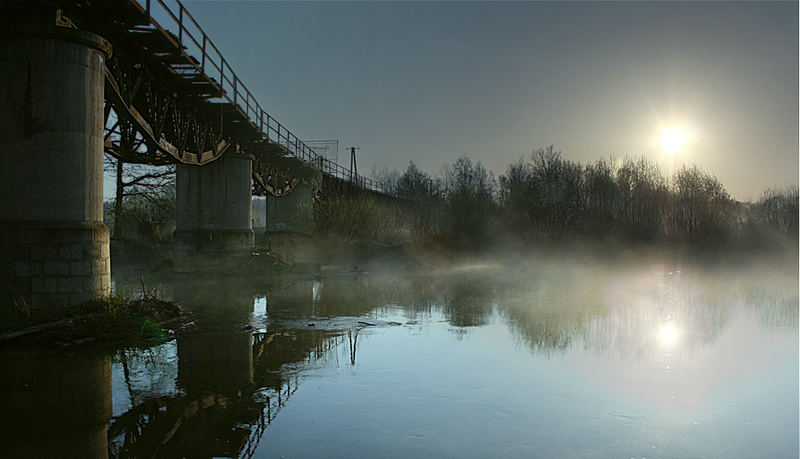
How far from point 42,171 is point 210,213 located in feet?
62.3

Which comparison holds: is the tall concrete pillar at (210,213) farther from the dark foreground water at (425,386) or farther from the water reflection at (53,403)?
the water reflection at (53,403)

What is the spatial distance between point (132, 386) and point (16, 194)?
6644mm

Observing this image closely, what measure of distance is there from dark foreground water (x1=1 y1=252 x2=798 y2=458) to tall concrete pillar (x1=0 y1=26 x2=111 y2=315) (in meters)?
2.64

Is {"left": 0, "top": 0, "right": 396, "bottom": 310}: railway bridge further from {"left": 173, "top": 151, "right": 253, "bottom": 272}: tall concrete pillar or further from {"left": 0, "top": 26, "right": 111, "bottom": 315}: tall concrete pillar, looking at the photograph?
{"left": 173, "top": 151, "right": 253, "bottom": 272}: tall concrete pillar

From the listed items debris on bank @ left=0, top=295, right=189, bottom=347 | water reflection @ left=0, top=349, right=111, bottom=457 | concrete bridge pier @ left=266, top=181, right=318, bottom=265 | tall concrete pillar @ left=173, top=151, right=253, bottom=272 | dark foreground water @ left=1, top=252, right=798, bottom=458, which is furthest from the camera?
concrete bridge pier @ left=266, top=181, right=318, bottom=265

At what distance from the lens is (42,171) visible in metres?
13.6

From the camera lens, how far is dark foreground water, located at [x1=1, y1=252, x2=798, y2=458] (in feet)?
22.7

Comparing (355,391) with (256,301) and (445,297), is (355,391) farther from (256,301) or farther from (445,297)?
(445,297)

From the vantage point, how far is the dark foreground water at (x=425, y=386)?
6922mm

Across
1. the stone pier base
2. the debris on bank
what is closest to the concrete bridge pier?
the debris on bank

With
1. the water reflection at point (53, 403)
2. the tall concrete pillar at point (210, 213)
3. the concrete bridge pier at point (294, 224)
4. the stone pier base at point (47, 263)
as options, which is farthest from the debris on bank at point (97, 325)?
the concrete bridge pier at point (294, 224)

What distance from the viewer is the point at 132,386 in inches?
359

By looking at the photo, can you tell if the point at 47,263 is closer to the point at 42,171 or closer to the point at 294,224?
the point at 42,171

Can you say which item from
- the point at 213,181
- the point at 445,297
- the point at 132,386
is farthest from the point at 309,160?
the point at 132,386
